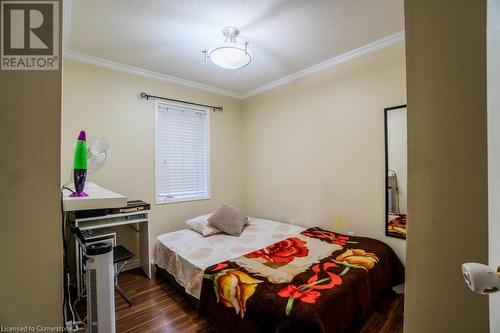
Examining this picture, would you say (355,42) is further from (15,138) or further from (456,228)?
(15,138)

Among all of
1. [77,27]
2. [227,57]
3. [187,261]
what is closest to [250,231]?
[187,261]

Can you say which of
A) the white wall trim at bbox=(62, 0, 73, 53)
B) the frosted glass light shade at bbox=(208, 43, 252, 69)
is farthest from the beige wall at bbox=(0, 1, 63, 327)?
the white wall trim at bbox=(62, 0, 73, 53)

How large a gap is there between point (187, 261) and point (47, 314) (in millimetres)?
1483

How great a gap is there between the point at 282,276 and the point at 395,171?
1.63m

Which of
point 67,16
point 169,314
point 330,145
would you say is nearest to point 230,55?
point 67,16

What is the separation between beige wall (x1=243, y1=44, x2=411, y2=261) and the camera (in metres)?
2.42

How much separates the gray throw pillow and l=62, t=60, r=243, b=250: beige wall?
704 millimetres

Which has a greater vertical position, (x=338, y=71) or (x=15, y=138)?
(x=338, y=71)

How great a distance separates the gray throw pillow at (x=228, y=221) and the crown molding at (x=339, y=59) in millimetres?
2064

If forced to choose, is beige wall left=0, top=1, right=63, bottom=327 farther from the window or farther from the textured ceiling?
the window

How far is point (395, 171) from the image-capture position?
2.31 m

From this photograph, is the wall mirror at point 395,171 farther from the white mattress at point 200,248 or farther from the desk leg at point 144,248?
the desk leg at point 144,248

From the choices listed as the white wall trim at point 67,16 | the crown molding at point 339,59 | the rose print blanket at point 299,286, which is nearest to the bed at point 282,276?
the rose print blanket at point 299,286

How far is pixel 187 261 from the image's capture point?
6.98 ft
